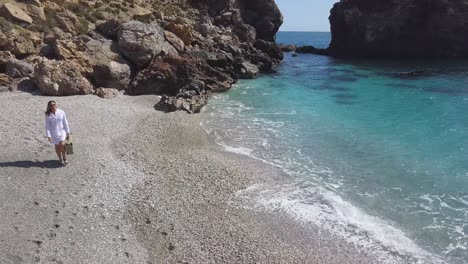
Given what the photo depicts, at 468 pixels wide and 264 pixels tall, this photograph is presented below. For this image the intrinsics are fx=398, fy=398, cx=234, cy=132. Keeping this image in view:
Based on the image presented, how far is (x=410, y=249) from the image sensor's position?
11.2 metres

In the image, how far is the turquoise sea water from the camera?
12.2 m

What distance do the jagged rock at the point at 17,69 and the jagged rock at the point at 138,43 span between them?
751 centimetres

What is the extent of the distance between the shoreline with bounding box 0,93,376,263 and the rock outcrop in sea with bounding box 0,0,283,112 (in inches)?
262

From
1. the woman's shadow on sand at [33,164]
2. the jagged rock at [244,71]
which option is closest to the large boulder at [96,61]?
the woman's shadow on sand at [33,164]

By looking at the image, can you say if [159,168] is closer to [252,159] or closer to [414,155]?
[252,159]

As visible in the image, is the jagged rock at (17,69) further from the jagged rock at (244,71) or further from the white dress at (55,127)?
the jagged rock at (244,71)

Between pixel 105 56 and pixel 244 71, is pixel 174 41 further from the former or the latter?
pixel 105 56

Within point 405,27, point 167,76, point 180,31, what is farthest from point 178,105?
point 405,27

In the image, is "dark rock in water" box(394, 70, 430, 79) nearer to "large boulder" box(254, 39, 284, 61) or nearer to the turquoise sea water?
the turquoise sea water

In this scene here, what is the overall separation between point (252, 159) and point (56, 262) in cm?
980

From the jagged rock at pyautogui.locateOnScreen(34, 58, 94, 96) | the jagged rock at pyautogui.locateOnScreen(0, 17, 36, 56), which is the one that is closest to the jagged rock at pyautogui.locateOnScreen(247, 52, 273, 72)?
the jagged rock at pyautogui.locateOnScreen(0, 17, 36, 56)

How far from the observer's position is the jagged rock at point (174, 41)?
37.0 metres

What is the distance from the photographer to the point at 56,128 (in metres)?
14.0

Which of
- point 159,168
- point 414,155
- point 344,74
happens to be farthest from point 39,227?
point 344,74
